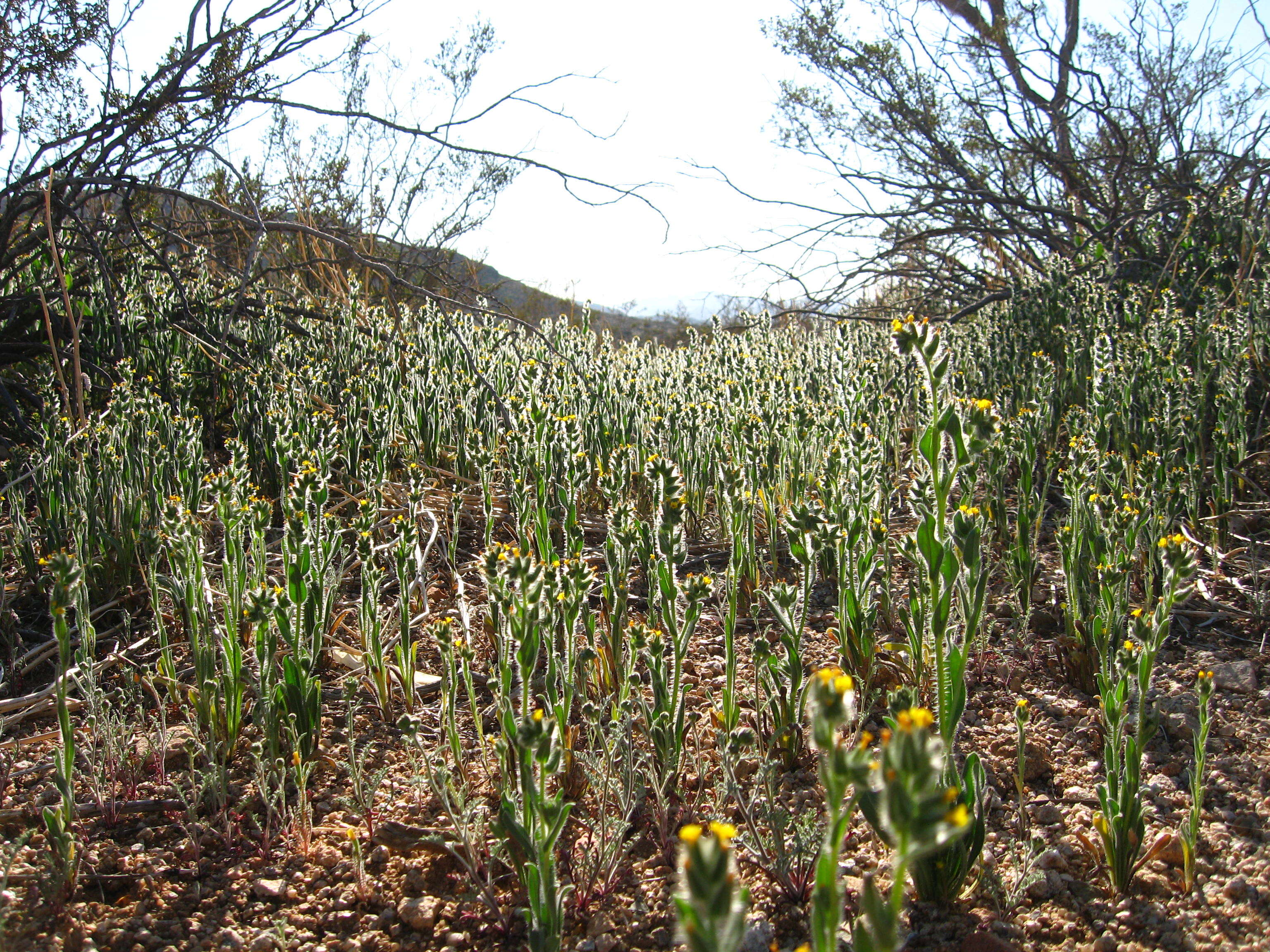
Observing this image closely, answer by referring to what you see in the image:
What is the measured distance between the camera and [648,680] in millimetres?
2697

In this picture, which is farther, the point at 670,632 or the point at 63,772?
the point at 670,632

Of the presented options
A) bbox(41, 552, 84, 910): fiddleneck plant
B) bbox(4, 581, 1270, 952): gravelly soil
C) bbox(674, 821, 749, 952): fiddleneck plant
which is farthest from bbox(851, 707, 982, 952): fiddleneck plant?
bbox(41, 552, 84, 910): fiddleneck plant

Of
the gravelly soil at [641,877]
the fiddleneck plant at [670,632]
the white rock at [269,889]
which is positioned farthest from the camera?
the fiddleneck plant at [670,632]

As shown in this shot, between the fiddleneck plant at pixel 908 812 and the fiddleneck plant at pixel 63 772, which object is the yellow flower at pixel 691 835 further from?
the fiddleneck plant at pixel 63 772

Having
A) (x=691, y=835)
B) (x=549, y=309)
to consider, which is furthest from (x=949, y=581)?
(x=549, y=309)

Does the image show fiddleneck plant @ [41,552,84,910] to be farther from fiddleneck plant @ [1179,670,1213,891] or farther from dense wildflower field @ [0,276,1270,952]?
fiddleneck plant @ [1179,670,1213,891]

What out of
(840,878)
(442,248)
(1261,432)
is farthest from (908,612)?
(442,248)

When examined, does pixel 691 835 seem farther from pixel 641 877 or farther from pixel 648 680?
pixel 648 680

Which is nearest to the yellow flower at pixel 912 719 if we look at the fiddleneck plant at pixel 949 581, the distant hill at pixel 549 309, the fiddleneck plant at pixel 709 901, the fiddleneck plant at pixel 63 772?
the fiddleneck plant at pixel 709 901

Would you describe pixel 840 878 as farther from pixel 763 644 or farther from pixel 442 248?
pixel 442 248

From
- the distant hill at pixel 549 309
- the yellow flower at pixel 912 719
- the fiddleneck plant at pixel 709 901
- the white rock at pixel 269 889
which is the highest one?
the distant hill at pixel 549 309

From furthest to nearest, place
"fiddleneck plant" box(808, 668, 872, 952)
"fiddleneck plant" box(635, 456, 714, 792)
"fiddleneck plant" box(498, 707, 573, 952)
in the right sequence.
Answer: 1. "fiddleneck plant" box(635, 456, 714, 792)
2. "fiddleneck plant" box(498, 707, 573, 952)
3. "fiddleneck plant" box(808, 668, 872, 952)

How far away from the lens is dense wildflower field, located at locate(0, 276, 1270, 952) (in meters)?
1.71

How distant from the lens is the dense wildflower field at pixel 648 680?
67.1 inches
